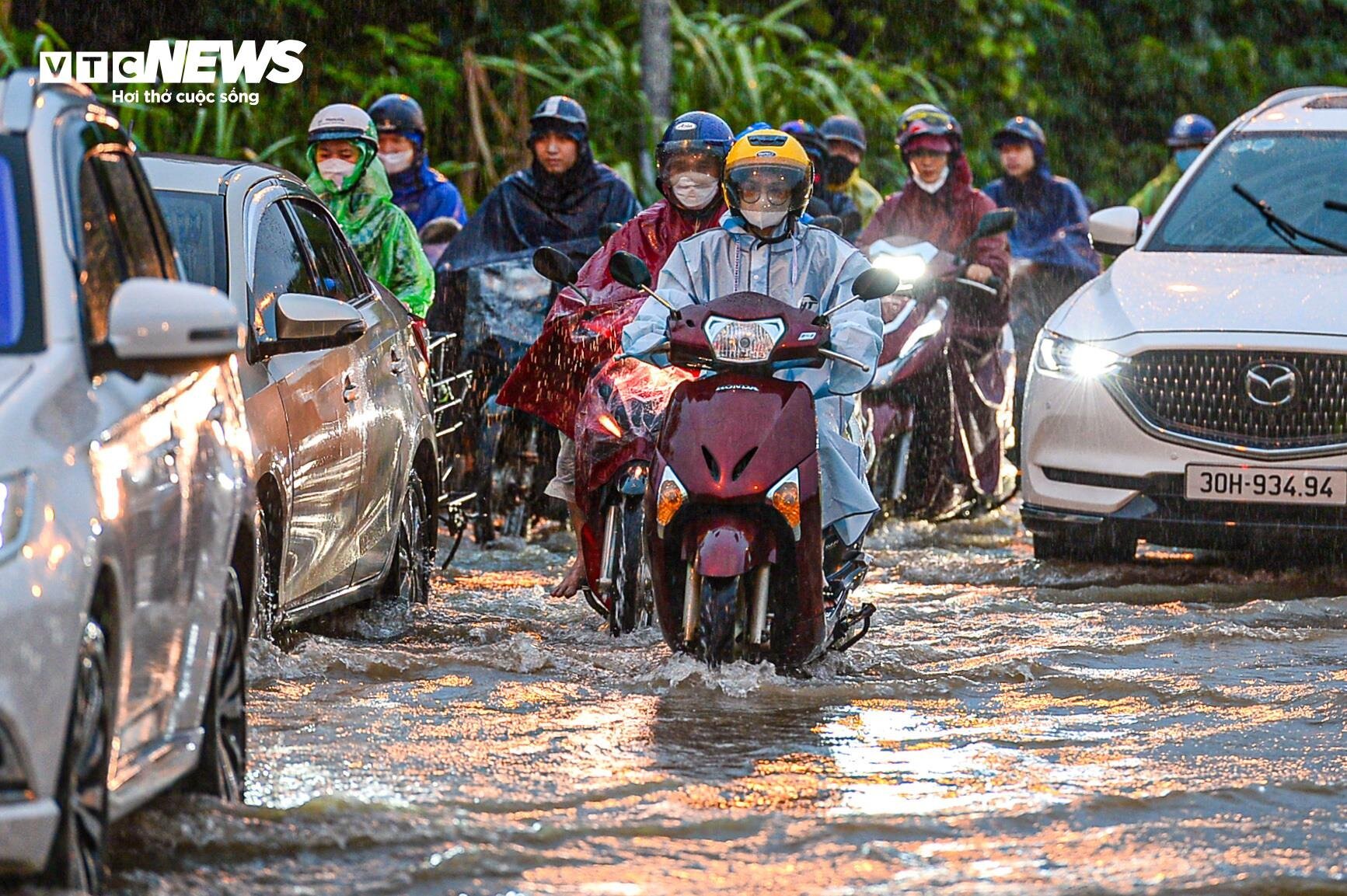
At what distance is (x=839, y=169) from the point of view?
16.3 meters

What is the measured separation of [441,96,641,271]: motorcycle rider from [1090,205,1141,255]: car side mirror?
2523mm

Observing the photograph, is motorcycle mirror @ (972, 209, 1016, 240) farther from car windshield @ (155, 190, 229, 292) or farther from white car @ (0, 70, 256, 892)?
white car @ (0, 70, 256, 892)

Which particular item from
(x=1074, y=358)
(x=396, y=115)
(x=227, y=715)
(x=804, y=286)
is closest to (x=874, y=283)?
(x=804, y=286)

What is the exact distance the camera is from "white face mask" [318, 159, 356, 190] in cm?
1191

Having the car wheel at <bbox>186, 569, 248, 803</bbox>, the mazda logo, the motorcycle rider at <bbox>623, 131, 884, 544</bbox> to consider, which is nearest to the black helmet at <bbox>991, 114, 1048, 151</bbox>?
the mazda logo

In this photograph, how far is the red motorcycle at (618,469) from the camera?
9086 mm

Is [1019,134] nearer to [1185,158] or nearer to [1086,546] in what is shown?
[1185,158]

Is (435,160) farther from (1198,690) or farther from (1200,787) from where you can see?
(1200,787)

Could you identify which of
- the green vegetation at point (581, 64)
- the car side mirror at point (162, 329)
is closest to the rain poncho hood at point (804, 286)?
the car side mirror at point (162, 329)

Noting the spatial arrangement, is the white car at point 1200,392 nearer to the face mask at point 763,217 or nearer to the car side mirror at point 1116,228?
the car side mirror at point 1116,228

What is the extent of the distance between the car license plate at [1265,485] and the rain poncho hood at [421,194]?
5474 mm

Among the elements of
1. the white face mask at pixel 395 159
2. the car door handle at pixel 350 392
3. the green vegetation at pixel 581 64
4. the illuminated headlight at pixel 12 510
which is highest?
the green vegetation at pixel 581 64

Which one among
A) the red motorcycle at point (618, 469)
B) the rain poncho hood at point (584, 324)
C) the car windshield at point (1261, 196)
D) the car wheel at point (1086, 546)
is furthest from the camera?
the car windshield at point (1261, 196)

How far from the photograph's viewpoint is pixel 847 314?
834cm
